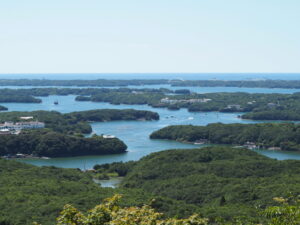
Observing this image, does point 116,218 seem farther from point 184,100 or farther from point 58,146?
point 184,100

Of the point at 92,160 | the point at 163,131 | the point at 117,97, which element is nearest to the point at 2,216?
the point at 92,160

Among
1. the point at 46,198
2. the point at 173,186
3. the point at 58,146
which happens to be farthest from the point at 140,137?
the point at 46,198

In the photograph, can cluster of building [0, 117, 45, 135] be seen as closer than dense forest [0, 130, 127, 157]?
No

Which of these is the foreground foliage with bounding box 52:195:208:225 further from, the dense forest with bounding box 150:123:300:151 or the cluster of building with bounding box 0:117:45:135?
the cluster of building with bounding box 0:117:45:135

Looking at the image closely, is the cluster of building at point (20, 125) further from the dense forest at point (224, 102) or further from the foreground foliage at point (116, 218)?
the foreground foliage at point (116, 218)

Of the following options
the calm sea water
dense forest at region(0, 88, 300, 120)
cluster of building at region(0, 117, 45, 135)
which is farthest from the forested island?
dense forest at region(0, 88, 300, 120)

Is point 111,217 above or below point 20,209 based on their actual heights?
above

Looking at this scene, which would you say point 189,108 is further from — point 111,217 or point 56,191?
point 111,217
